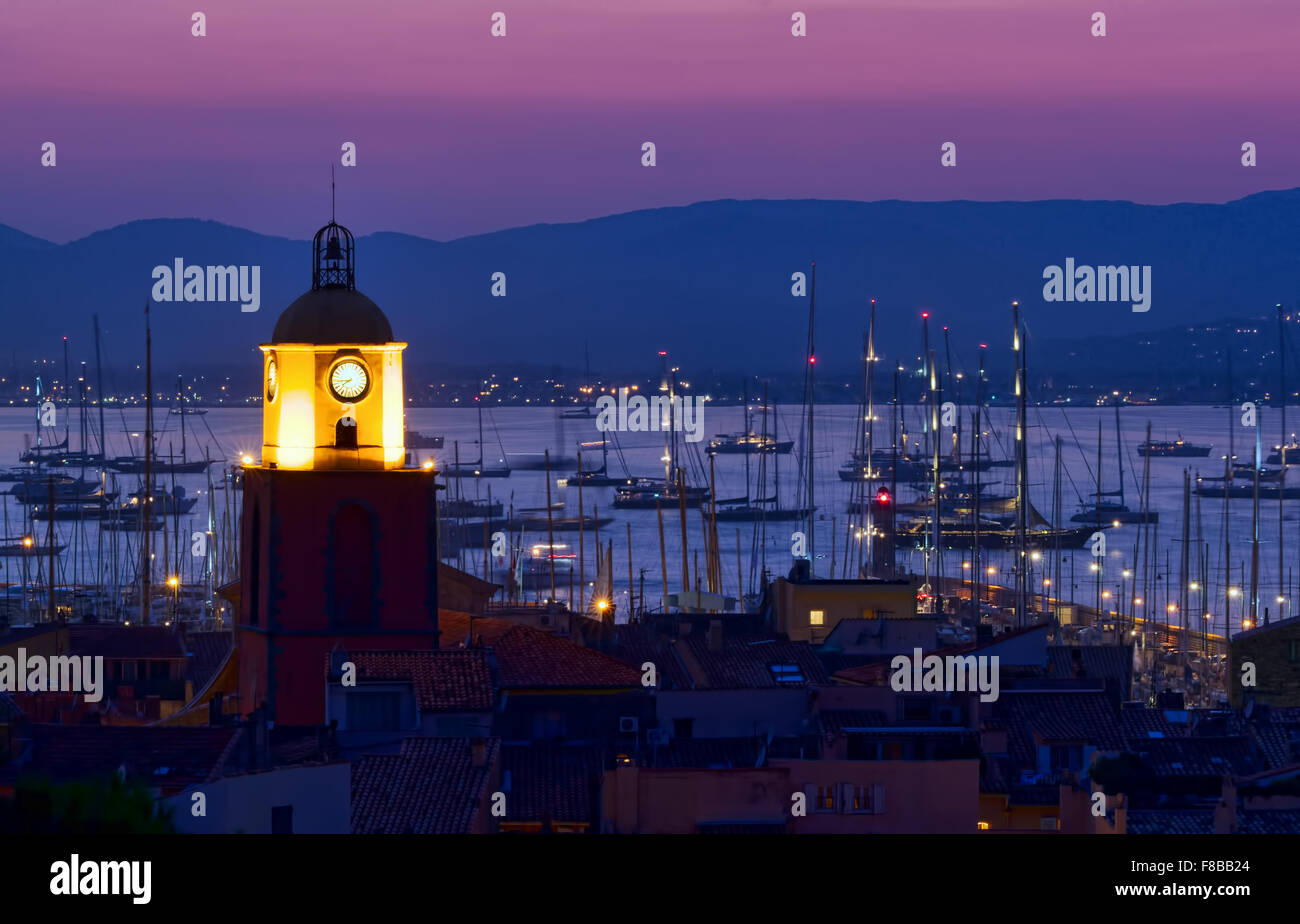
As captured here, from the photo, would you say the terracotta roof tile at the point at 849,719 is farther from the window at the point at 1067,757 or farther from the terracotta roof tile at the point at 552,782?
the terracotta roof tile at the point at 552,782

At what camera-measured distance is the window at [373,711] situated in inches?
838

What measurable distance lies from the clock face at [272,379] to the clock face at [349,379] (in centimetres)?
59

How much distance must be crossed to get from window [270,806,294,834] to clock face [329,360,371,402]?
7088 millimetres

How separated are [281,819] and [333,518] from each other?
7368 mm

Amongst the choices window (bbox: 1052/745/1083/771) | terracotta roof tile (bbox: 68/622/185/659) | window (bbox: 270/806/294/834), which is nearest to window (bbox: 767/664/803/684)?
window (bbox: 1052/745/1083/771)

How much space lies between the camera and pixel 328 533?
23.4 metres

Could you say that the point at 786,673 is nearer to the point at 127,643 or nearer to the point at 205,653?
the point at 127,643

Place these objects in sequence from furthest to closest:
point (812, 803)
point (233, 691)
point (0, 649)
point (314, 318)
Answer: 1. point (0, 649)
2. point (233, 691)
3. point (314, 318)
4. point (812, 803)

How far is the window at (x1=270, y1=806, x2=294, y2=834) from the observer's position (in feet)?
53.5

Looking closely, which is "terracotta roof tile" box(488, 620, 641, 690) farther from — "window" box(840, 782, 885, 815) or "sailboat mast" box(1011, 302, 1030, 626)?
"sailboat mast" box(1011, 302, 1030, 626)

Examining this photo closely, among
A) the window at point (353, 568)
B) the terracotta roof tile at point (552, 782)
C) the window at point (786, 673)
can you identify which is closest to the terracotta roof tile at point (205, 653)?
the window at point (353, 568)
